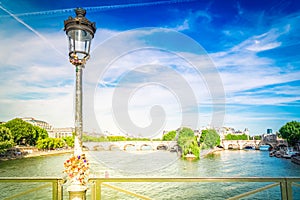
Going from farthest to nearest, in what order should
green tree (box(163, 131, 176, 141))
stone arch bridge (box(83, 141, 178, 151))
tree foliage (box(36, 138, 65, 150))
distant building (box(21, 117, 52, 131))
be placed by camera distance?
distant building (box(21, 117, 52, 131)) → green tree (box(163, 131, 176, 141)) → stone arch bridge (box(83, 141, 178, 151)) → tree foliage (box(36, 138, 65, 150))

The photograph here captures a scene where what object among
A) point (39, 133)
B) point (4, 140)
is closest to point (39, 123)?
point (39, 133)

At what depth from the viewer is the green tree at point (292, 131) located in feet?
132

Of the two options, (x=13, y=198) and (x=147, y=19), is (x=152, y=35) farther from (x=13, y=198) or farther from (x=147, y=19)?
Result: (x=13, y=198)

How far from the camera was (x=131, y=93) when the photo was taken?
7.77 meters

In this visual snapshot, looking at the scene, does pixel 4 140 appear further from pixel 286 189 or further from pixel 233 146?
pixel 233 146

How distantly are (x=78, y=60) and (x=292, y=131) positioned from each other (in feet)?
147

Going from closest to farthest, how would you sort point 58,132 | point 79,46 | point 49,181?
point 49,181, point 79,46, point 58,132

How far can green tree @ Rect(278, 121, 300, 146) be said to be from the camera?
40094 millimetres

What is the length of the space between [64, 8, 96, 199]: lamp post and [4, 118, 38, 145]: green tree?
1710 inches

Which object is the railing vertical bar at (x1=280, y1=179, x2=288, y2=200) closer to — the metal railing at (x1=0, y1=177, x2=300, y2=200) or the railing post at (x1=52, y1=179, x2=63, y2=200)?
the metal railing at (x1=0, y1=177, x2=300, y2=200)

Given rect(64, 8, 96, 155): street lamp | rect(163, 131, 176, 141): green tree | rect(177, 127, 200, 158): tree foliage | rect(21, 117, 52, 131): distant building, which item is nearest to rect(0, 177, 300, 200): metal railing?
rect(64, 8, 96, 155): street lamp

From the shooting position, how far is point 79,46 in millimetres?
3010

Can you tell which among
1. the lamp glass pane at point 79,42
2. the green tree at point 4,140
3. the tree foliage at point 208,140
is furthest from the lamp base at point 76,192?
the tree foliage at point 208,140

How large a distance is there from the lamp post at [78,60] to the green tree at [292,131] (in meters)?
43.9
